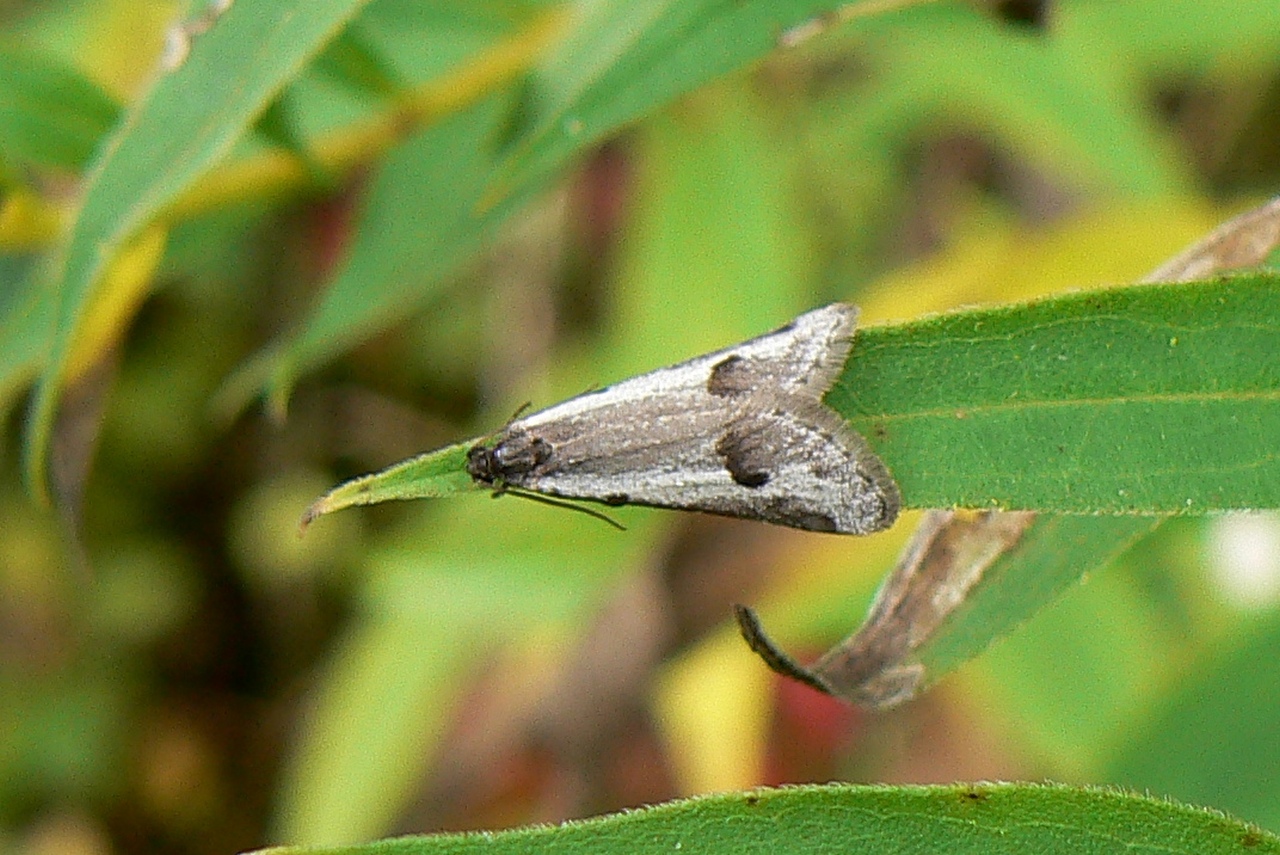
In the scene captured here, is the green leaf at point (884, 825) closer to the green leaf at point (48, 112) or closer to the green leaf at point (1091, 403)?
the green leaf at point (1091, 403)

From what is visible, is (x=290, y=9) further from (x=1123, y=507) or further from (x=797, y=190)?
(x=797, y=190)

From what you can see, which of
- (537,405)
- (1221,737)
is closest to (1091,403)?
(1221,737)

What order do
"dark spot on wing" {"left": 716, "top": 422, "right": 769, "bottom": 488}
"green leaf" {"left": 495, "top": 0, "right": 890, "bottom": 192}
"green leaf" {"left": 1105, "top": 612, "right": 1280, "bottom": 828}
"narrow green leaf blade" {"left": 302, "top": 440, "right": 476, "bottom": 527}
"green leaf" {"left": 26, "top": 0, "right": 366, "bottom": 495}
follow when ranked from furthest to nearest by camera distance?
"green leaf" {"left": 1105, "top": 612, "right": 1280, "bottom": 828} → "green leaf" {"left": 495, "top": 0, "right": 890, "bottom": 192} → "dark spot on wing" {"left": 716, "top": 422, "right": 769, "bottom": 488} → "green leaf" {"left": 26, "top": 0, "right": 366, "bottom": 495} → "narrow green leaf blade" {"left": 302, "top": 440, "right": 476, "bottom": 527}

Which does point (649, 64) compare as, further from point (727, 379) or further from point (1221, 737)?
point (1221, 737)

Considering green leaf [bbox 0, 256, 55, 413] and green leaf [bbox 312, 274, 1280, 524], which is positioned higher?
green leaf [bbox 0, 256, 55, 413]

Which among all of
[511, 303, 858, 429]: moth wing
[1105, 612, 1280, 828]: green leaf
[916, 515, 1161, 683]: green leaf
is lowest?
[1105, 612, 1280, 828]: green leaf

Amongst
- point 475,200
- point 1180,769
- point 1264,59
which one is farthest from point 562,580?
point 1264,59

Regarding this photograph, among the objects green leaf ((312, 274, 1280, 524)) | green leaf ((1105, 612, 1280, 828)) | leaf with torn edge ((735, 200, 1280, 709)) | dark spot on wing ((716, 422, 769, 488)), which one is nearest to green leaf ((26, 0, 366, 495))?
green leaf ((312, 274, 1280, 524))

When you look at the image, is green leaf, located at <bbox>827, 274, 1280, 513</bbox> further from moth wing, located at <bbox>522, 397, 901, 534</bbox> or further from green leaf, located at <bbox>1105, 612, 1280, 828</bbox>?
green leaf, located at <bbox>1105, 612, 1280, 828</bbox>
